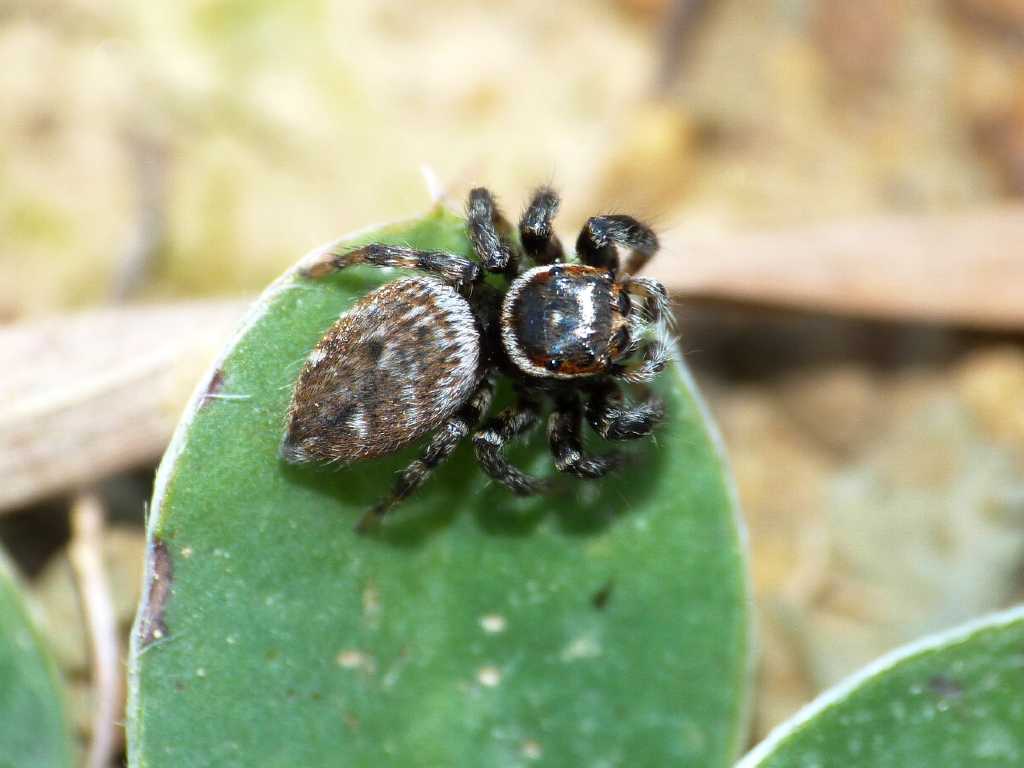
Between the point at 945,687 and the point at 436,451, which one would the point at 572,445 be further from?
the point at 945,687

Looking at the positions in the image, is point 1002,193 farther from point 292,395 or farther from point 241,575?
point 241,575

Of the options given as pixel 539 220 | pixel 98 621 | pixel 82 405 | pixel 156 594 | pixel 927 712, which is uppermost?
pixel 539 220

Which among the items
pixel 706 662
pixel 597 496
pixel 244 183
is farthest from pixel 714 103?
pixel 706 662

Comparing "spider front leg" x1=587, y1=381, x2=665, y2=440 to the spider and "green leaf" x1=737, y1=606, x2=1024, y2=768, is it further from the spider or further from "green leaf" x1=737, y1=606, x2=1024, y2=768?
"green leaf" x1=737, y1=606, x2=1024, y2=768

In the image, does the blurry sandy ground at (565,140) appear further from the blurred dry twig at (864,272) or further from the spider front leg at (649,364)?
the spider front leg at (649,364)

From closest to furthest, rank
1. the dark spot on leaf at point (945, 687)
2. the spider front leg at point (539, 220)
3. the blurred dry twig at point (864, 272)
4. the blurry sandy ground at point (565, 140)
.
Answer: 1. the dark spot on leaf at point (945, 687)
2. the spider front leg at point (539, 220)
3. the blurred dry twig at point (864, 272)
4. the blurry sandy ground at point (565, 140)

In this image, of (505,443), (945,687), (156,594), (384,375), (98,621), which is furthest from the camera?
(98,621)

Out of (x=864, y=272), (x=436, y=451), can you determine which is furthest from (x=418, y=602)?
(x=864, y=272)

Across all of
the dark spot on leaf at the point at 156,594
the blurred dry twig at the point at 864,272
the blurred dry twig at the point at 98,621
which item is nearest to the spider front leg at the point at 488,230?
the blurred dry twig at the point at 864,272
